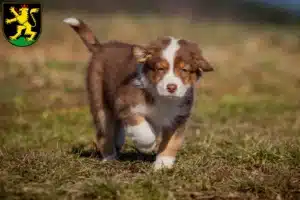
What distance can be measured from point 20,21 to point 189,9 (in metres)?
32.9

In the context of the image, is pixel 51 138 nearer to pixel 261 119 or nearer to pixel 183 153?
pixel 183 153

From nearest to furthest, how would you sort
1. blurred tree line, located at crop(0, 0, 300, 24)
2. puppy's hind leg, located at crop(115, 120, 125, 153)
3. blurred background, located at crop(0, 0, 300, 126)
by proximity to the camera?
puppy's hind leg, located at crop(115, 120, 125, 153), blurred background, located at crop(0, 0, 300, 126), blurred tree line, located at crop(0, 0, 300, 24)

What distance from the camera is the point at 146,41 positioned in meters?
21.6

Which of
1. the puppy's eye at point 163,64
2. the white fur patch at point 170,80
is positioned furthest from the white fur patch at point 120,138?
the puppy's eye at point 163,64

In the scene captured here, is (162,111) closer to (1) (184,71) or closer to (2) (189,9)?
(1) (184,71)

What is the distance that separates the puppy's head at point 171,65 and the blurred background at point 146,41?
470cm

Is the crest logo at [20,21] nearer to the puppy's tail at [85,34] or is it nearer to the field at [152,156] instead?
the field at [152,156]

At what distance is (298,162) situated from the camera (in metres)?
5.85

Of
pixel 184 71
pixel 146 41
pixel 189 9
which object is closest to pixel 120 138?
pixel 184 71

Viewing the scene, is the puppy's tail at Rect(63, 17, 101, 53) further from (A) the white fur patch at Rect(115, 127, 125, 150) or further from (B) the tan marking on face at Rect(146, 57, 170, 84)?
(B) the tan marking on face at Rect(146, 57, 170, 84)

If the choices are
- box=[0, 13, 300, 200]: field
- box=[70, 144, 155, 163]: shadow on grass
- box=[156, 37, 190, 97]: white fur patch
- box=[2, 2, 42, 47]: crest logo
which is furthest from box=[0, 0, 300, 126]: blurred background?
box=[156, 37, 190, 97]: white fur patch

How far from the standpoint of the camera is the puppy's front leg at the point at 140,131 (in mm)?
5844

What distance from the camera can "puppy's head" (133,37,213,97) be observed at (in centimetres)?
556

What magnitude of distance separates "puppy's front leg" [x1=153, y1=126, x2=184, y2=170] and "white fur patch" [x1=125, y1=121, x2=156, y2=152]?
0.17 meters
